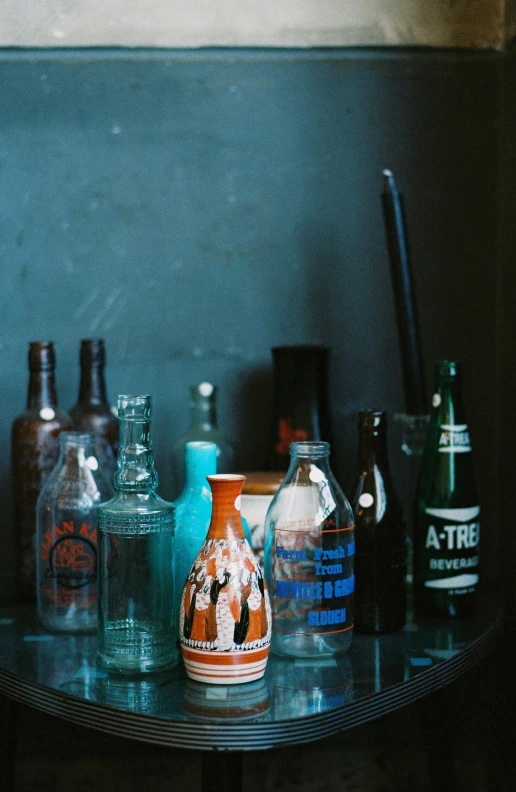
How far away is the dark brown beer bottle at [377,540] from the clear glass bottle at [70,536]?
0.32 m

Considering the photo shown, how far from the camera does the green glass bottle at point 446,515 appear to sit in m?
1.09

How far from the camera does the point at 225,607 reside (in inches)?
32.9

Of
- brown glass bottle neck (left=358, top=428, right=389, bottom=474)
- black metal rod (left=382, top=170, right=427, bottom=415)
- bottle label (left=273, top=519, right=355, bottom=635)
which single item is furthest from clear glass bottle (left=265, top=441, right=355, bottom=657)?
black metal rod (left=382, top=170, right=427, bottom=415)

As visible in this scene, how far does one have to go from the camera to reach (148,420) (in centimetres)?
93

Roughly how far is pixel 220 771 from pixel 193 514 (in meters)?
0.27

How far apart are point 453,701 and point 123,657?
2.15ft

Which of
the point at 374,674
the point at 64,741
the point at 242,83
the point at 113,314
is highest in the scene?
the point at 242,83

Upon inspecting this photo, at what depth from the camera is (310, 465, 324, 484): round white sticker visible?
3.14ft

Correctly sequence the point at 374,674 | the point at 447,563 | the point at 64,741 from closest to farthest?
the point at 374,674 → the point at 447,563 → the point at 64,741

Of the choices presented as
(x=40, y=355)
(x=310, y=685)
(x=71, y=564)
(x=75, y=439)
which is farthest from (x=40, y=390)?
(x=310, y=685)

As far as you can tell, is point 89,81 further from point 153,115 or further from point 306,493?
point 306,493

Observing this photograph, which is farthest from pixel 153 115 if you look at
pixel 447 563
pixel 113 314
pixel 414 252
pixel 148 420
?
pixel 447 563

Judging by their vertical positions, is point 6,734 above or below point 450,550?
below

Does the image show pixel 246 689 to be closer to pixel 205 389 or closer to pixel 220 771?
pixel 220 771
